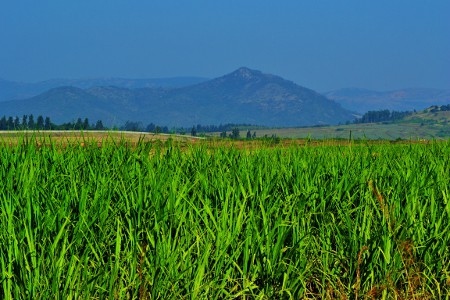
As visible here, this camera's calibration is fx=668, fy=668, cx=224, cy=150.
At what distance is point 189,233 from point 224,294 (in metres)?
0.55

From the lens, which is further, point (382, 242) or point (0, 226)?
point (382, 242)

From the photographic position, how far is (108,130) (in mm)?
9930

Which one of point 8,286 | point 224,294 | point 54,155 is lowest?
point 224,294

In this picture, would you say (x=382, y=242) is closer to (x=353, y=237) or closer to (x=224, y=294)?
(x=353, y=237)

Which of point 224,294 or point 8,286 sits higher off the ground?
point 8,286

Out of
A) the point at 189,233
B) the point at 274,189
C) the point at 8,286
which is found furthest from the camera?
the point at 274,189

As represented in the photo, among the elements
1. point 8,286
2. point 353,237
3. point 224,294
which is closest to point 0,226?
point 8,286

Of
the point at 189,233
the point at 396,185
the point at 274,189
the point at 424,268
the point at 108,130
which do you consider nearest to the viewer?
the point at 189,233

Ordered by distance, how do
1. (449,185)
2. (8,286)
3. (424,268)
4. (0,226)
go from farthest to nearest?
1. (449,185)
2. (424,268)
3. (0,226)
4. (8,286)

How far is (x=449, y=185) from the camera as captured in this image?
7.84 metres

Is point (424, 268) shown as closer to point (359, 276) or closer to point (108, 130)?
point (359, 276)

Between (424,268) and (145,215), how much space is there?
8.04 ft

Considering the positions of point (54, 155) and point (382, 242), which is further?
point (54, 155)

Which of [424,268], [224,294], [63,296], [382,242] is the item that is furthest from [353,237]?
[63,296]
